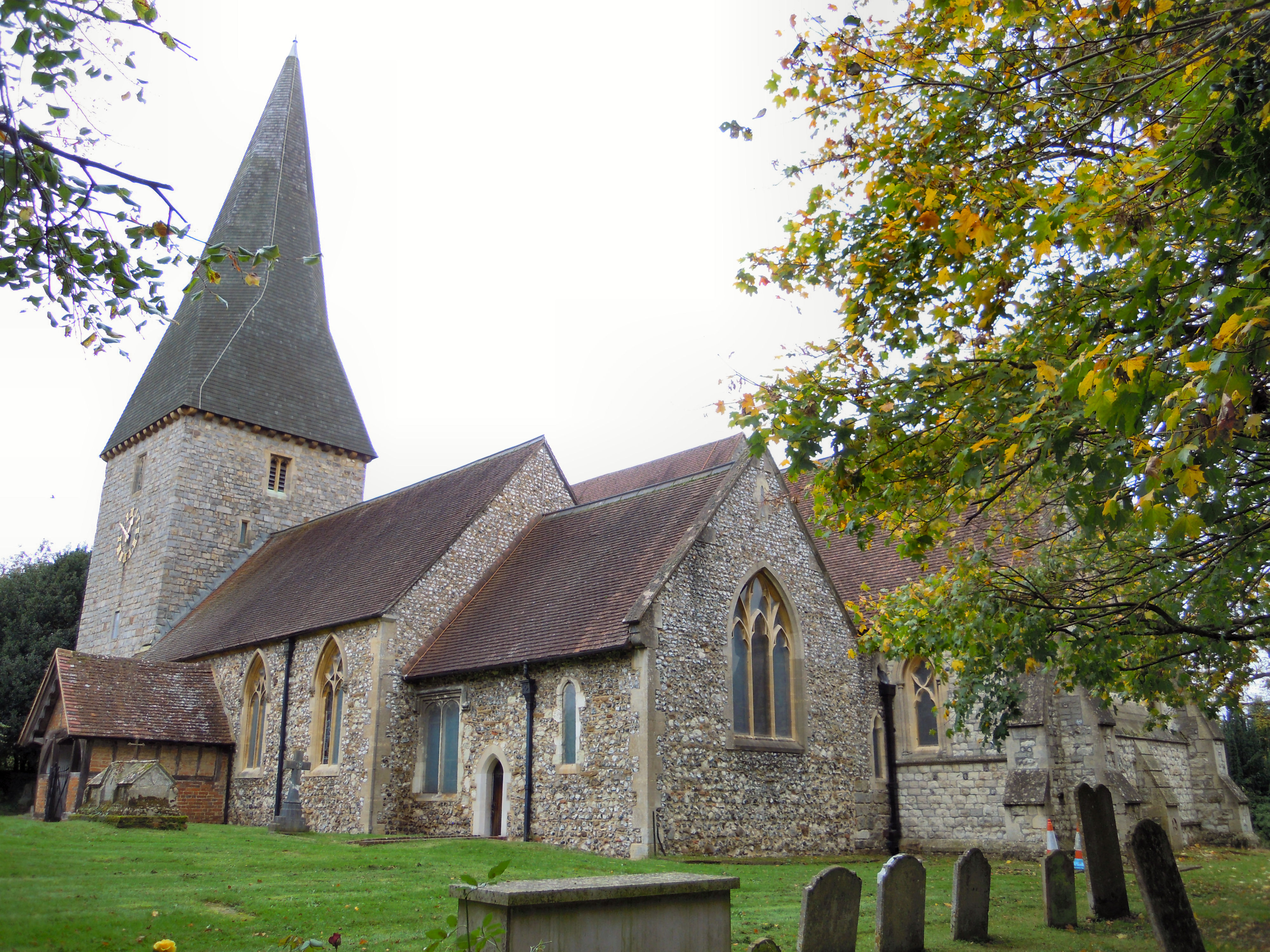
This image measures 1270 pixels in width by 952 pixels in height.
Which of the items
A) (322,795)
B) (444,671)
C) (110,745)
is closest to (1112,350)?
(444,671)

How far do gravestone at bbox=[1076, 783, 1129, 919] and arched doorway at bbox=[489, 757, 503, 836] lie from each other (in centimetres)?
944

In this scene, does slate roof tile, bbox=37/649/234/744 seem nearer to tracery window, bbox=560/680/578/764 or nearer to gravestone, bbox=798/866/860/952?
tracery window, bbox=560/680/578/764

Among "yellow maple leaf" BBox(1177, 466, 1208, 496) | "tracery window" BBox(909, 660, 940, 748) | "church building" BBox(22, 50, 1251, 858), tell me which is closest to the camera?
"yellow maple leaf" BBox(1177, 466, 1208, 496)

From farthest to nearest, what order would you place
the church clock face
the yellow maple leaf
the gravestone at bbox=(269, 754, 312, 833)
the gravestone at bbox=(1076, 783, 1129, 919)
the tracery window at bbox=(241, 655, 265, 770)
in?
the church clock face → the tracery window at bbox=(241, 655, 265, 770) → the gravestone at bbox=(269, 754, 312, 833) → the gravestone at bbox=(1076, 783, 1129, 919) → the yellow maple leaf

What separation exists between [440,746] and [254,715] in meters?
6.48

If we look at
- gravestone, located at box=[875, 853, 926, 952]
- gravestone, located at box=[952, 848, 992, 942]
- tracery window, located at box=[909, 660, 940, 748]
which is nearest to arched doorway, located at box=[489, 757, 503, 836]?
tracery window, located at box=[909, 660, 940, 748]

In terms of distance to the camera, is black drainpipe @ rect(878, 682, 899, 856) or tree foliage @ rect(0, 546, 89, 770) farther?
tree foliage @ rect(0, 546, 89, 770)

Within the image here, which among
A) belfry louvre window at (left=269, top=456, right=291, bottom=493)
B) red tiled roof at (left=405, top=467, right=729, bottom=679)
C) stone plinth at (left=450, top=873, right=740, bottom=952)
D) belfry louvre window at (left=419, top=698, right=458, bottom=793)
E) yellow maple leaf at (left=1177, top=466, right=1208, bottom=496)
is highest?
belfry louvre window at (left=269, top=456, right=291, bottom=493)

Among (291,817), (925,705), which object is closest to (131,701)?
(291,817)

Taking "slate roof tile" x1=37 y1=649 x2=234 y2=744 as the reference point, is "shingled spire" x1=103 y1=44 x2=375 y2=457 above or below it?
above

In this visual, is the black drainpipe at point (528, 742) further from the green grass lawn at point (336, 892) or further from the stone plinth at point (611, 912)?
the stone plinth at point (611, 912)

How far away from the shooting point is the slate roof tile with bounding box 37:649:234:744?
19.4 meters

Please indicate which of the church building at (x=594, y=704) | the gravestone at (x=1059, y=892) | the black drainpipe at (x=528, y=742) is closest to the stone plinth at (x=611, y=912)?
the gravestone at (x=1059, y=892)

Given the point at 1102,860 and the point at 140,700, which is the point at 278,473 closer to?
the point at 140,700
